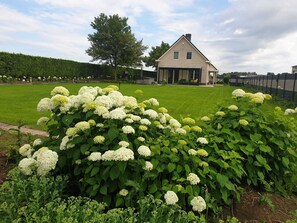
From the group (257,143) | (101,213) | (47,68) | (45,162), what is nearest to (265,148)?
(257,143)

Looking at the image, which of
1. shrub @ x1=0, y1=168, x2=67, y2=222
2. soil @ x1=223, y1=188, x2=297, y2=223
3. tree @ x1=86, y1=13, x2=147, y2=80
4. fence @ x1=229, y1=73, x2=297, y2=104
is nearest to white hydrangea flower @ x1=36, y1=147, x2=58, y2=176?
shrub @ x1=0, y1=168, x2=67, y2=222

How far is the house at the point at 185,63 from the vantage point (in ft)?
124

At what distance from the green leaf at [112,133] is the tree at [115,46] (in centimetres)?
3642

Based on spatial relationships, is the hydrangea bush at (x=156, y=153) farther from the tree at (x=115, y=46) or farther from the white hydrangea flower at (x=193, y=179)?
the tree at (x=115, y=46)

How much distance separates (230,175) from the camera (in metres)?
2.94

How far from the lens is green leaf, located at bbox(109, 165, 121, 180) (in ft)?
8.04

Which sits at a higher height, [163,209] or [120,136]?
[120,136]

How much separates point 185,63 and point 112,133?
3674 centimetres

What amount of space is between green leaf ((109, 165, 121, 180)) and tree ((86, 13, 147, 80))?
120ft

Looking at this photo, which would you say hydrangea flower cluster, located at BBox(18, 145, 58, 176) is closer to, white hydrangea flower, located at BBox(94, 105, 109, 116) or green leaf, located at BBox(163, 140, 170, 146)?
white hydrangea flower, located at BBox(94, 105, 109, 116)

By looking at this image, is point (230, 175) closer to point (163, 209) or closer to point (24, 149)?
point (163, 209)

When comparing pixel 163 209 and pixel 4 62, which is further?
pixel 4 62

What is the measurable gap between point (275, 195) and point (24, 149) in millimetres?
3076

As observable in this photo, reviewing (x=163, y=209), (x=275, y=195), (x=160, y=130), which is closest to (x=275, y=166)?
(x=275, y=195)
